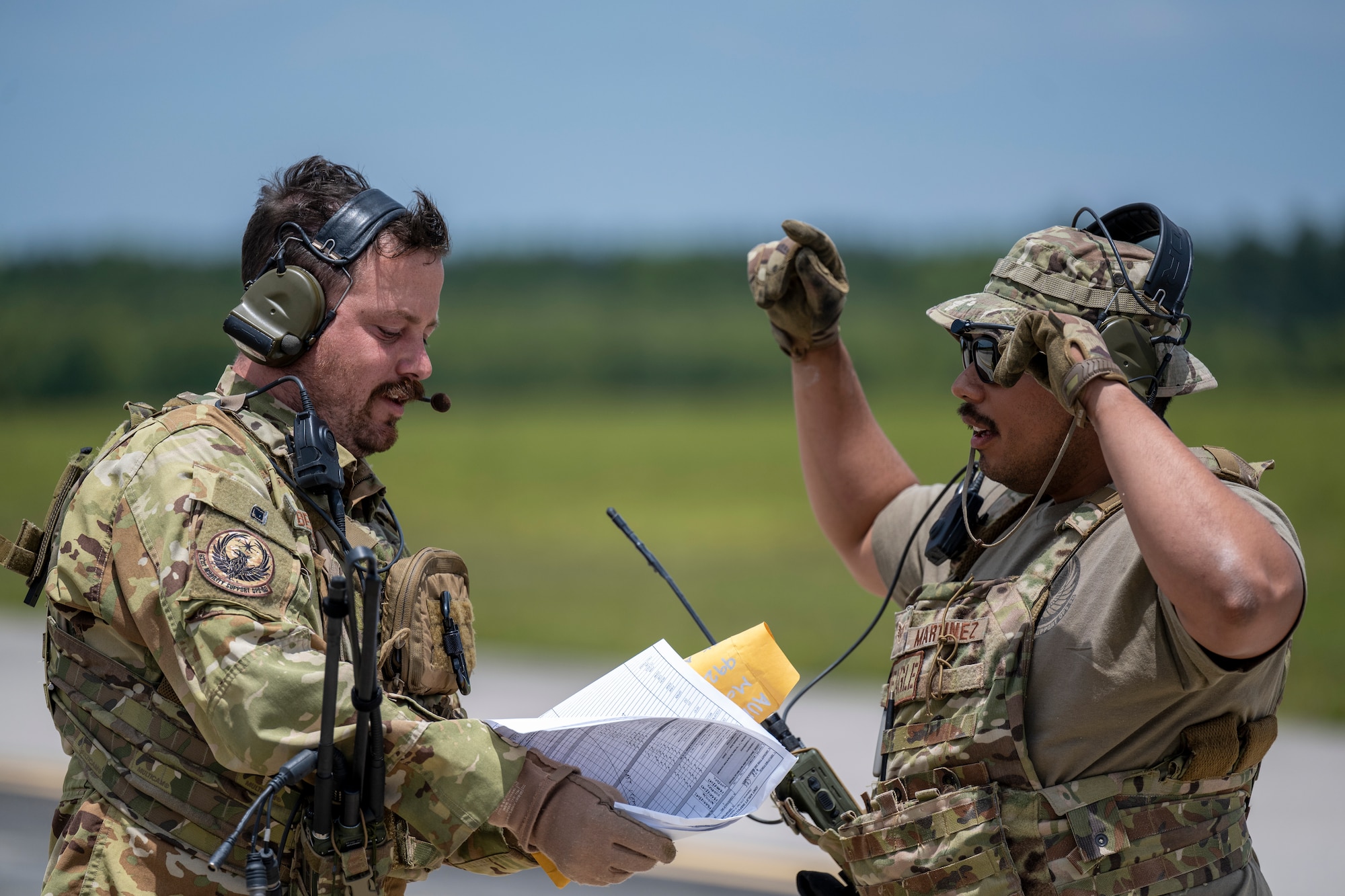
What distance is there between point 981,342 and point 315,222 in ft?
5.08

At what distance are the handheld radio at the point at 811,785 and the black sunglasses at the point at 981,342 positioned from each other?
90 centimetres

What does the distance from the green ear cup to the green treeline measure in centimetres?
1167

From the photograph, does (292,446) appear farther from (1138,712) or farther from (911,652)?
(1138,712)

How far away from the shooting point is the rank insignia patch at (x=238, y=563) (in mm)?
1982

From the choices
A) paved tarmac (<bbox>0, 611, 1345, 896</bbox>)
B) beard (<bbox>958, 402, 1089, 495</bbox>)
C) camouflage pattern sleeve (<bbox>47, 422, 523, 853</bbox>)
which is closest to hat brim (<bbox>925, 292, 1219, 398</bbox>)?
beard (<bbox>958, 402, 1089, 495</bbox>)

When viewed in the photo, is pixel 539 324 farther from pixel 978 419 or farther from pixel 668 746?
pixel 668 746

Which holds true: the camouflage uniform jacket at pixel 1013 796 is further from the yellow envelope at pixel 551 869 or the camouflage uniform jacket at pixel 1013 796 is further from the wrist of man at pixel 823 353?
the wrist of man at pixel 823 353

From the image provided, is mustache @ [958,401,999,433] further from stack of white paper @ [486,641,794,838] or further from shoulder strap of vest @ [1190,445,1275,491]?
stack of white paper @ [486,641,794,838]

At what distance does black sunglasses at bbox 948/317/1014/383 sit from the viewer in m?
2.59

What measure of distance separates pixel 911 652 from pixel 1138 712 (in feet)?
1.69

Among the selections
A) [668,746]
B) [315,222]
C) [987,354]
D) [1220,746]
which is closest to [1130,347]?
[987,354]

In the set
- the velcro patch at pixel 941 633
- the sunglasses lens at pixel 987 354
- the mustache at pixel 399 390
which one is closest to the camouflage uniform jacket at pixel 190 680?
the mustache at pixel 399 390

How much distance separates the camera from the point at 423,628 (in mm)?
2357

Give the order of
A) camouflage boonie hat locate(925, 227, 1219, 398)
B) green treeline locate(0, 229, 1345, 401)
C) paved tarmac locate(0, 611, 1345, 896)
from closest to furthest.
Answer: camouflage boonie hat locate(925, 227, 1219, 398)
paved tarmac locate(0, 611, 1345, 896)
green treeline locate(0, 229, 1345, 401)
